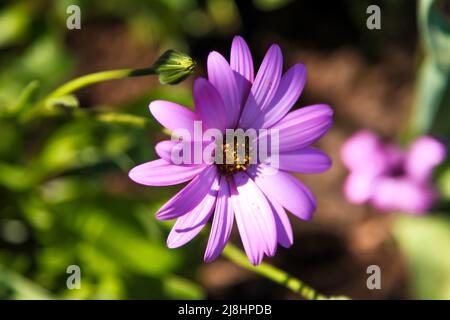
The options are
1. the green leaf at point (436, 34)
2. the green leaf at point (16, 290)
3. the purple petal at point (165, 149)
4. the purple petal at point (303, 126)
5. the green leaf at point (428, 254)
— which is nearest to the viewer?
the purple petal at point (165, 149)

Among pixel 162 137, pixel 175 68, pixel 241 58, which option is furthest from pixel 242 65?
pixel 162 137

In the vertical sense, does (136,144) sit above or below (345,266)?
above

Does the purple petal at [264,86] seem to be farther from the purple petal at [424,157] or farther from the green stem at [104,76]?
the purple petal at [424,157]

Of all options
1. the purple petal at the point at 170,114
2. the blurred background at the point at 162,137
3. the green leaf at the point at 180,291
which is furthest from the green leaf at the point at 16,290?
the purple petal at the point at 170,114

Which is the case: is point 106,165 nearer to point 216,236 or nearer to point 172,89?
point 172,89
